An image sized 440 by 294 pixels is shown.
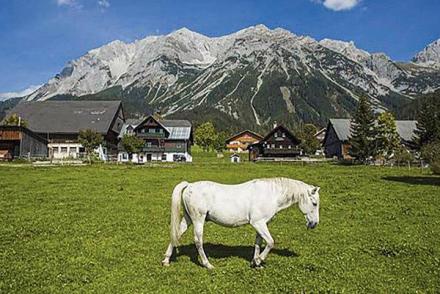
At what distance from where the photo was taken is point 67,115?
105125mm

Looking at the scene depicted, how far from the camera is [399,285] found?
9.45 metres

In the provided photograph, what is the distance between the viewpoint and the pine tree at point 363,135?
74625 millimetres

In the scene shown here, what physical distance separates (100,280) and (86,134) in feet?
236

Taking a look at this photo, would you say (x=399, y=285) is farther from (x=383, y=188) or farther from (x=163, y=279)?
(x=383, y=188)

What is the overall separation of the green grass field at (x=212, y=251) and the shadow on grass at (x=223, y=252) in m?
0.03

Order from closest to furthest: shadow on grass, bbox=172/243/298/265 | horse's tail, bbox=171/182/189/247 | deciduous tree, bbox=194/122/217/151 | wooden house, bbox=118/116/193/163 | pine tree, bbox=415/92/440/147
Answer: horse's tail, bbox=171/182/189/247, shadow on grass, bbox=172/243/298/265, pine tree, bbox=415/92/440/147, wooden house, bbox=118/116/193/163, deciduous tree, bbox=194/122/217/151

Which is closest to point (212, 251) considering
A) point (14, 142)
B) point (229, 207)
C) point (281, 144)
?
point (229, 207)

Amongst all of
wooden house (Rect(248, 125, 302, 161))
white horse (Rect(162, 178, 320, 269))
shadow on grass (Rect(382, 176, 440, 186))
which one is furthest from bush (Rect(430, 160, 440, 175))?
wooden house (Rect(248, 125, 302, 161))

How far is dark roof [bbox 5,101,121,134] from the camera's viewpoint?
101 metres

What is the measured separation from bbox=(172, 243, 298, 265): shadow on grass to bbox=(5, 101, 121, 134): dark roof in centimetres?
9184

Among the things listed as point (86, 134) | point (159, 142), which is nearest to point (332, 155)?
point (159, 142)

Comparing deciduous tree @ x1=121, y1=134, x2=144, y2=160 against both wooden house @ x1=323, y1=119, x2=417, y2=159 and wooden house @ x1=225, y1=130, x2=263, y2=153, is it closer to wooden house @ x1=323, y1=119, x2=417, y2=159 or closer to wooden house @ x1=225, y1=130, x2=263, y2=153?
wooden house @ x1=323, y1=119, x2=417, y2=159

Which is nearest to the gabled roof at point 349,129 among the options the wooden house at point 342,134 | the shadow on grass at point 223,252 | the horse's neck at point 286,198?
the wooden house at point 342,134

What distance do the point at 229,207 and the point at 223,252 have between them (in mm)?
2175
